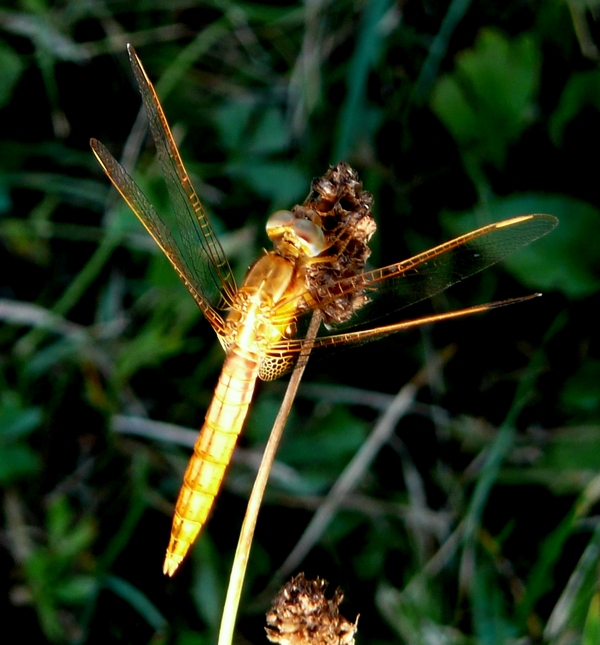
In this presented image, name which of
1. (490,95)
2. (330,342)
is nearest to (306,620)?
(330,342)

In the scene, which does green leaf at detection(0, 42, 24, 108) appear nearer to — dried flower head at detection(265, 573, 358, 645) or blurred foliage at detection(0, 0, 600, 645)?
blurred foliage at detection(0, 0, 600, 645)

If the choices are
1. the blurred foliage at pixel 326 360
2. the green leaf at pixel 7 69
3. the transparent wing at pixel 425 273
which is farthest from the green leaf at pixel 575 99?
the green leaf at pixel 7 69

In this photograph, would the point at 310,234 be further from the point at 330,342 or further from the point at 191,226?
the point at 191,226

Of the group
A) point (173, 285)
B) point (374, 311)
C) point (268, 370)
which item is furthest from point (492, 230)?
point (173, 285)

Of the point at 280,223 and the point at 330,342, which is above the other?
the point at 280,223

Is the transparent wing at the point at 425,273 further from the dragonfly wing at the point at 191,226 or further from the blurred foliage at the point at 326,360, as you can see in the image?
the blurred foliage at the point at 326,360

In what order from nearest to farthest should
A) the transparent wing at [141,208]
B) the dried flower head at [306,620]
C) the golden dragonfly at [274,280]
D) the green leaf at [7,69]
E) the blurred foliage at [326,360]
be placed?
the dried flower head at [306,620] → the golden dragonfly at [274,280] → the transparent wing at [141,208] → the blurred foliage at [326,360] → the green leaf at [7,69]
